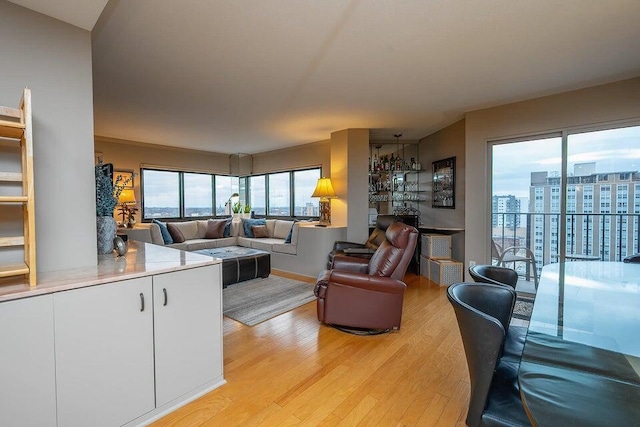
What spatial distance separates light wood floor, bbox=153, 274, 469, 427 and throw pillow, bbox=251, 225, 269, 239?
10.5ft

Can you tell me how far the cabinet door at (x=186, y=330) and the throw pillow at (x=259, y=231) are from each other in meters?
4.18

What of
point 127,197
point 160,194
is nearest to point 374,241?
point 127,197

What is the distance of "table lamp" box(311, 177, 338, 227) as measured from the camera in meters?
5.02

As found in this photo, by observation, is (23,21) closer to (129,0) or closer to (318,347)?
(129,0)

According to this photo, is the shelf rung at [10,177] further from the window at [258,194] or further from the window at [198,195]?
the window at [258,194]

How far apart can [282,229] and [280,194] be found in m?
1.33

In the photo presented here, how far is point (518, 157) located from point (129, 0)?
178 inches

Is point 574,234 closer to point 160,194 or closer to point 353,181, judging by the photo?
A: point 353,181

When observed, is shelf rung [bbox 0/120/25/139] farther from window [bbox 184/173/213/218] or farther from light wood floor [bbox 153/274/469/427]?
window [bbox 184/173/213/218]

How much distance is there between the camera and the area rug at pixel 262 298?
10.2ft

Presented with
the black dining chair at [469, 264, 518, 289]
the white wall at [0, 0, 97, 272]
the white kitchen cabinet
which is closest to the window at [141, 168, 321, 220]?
the black dining chair at [469, 264, 518, 289]

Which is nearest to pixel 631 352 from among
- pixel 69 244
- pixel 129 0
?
pixel 69 244

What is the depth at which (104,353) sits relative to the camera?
143 centimetres

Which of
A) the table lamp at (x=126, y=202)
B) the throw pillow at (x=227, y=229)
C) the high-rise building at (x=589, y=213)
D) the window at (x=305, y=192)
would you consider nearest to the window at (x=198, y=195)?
the throw pillow at (x=227, y=229)
